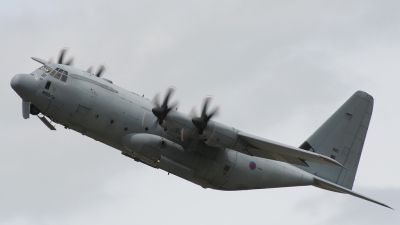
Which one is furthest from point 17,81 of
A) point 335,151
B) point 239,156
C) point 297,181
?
point 335,151

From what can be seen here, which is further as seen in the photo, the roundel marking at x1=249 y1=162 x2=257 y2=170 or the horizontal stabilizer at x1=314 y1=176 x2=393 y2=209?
the horizontal stabilizer at x1=314 y1=176 x2=393 y2=209

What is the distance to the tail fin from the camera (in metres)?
38.0

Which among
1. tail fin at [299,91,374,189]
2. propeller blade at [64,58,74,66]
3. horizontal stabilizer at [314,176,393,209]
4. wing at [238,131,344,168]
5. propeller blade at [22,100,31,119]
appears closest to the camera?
propeller blade at [22,100,31,119]

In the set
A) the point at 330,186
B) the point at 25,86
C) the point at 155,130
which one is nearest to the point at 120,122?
the point at 155,130

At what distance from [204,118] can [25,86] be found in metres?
8.16

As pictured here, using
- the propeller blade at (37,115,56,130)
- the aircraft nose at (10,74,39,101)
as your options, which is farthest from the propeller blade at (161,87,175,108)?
the aircraft nose at (10,74,39,101)

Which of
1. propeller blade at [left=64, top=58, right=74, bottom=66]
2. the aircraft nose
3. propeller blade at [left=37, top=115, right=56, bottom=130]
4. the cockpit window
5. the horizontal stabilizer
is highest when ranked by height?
propeller blade at [left=64, top=58, right=74, bottom=66]

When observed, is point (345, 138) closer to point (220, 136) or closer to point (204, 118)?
point (220, 136)

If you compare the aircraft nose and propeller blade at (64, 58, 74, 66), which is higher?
propeller blade at (64, 58, 74, 66)

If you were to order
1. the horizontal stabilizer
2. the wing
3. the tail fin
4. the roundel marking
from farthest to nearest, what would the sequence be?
the tail fin, the horizontal stabilizer, the roundel marking, the wing

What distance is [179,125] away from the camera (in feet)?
97.9

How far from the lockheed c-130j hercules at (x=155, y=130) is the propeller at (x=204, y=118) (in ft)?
0.15

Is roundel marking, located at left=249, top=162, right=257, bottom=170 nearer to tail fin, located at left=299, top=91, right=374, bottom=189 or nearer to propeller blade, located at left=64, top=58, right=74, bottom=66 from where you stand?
tail fin, located at left=299, top=91, right=374, bottom=189

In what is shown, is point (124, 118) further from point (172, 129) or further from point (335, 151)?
point (335, 151)
